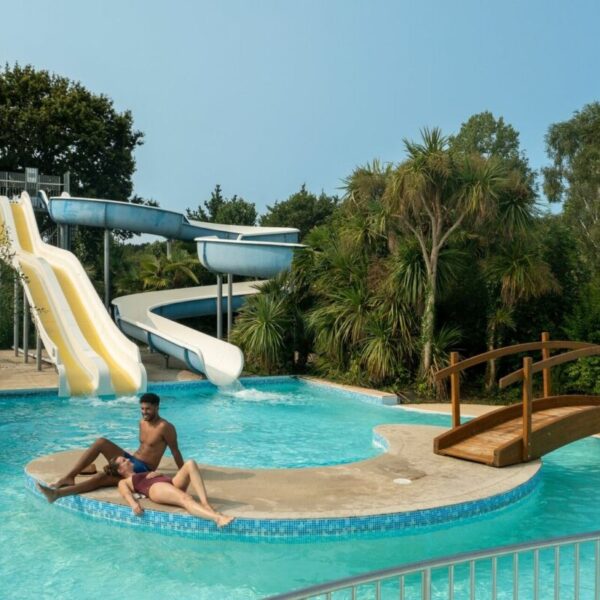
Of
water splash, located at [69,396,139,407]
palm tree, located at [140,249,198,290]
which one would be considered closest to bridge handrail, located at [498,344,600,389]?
water splash, located at [69,396,139,407]

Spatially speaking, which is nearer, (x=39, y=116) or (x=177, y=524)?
(x=177, y=524)

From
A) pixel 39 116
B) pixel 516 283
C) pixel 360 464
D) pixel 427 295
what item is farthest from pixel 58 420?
pixel 39 116

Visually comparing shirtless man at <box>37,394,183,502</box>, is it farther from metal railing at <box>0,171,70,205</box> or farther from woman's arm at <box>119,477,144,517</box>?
metal railing at <box>0,171,70,205</box>

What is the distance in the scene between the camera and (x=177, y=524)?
6.41 m

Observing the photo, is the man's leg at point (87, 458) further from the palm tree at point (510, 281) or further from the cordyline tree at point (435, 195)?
the palm tree at point (510, 281)

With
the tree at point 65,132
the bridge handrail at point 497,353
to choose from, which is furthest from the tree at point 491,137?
the bridge handrail at point 497,353

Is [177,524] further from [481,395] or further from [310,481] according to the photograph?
[481,395]

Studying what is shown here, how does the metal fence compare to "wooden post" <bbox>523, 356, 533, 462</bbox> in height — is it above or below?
above

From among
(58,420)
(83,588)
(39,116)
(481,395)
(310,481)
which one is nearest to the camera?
(83,588)

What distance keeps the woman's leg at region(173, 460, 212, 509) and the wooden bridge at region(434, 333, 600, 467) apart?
3060 mm

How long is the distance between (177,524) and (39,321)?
32.9ft

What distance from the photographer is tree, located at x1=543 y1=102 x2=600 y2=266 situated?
32.2 m

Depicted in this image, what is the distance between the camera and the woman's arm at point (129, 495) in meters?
6.48

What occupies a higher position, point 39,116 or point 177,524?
point 39,116
